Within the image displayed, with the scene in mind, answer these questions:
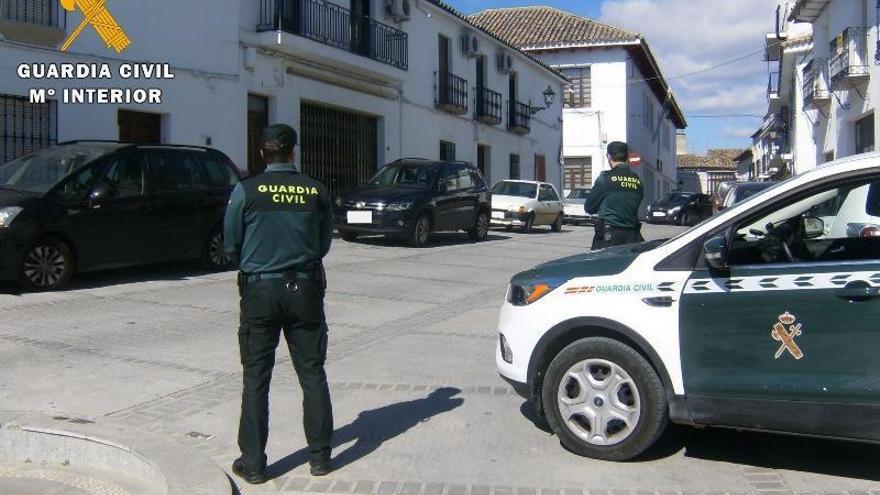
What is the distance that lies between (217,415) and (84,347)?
2.38 meters

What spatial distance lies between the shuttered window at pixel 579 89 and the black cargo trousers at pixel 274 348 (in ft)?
128

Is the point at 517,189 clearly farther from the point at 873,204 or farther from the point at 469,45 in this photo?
the point at 873,204

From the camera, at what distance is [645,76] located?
47.3m

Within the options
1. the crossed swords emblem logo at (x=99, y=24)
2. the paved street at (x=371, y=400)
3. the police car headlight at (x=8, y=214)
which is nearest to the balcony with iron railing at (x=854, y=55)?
the paved street at (x=371, y=400)

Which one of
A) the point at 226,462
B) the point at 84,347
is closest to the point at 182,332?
the point at 84,347

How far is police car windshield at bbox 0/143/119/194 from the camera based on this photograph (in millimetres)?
10227

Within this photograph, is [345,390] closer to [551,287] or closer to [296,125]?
[551,287]

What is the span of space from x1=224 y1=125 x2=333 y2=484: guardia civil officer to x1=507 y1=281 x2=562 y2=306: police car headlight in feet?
3.96

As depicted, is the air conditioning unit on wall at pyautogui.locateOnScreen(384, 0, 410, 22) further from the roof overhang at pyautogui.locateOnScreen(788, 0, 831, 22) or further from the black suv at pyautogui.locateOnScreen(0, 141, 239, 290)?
the black suv at pyautogui.locateOnScreen(0, 141, 239, 290)

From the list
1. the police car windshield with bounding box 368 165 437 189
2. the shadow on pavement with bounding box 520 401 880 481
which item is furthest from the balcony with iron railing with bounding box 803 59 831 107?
the shadow on pavement with bounding box 520 401 880 481

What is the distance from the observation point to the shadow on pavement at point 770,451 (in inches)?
187

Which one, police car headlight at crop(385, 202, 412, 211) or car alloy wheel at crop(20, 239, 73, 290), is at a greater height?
police car headlight at crop(385, 202, 412, 211)

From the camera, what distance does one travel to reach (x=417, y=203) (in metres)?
16.7

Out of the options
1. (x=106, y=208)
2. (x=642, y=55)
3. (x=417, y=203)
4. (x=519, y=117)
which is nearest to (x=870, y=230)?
(x=106, y=208)
